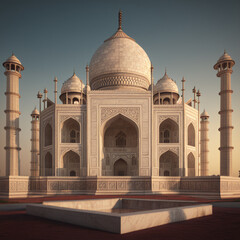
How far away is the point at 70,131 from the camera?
20.2 m

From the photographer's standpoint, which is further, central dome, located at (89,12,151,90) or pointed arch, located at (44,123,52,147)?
central dome, located at (89,12,151,90)

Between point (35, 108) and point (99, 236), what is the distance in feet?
81.7

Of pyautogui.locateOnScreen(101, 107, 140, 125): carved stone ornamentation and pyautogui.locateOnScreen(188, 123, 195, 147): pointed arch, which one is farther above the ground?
pyautogui.locateOnScreen(101, 107, 140, 125): carved stone ornamentation

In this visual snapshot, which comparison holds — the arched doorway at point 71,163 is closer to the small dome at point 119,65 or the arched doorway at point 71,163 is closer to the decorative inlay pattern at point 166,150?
the decorative inlay pattern at point 166,150

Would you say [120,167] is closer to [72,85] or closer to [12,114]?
[72,85]

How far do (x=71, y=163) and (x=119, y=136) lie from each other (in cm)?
444

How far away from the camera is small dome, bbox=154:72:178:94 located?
21469 millimetres

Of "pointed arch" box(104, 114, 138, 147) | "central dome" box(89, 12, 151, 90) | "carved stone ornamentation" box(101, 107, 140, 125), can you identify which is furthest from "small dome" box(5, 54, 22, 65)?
"pointed arch" box(104, 114, 138, 147)

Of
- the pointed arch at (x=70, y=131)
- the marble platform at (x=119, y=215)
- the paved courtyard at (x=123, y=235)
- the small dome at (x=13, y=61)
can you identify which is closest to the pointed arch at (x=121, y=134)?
the pointed arch at (x=70, y=131)

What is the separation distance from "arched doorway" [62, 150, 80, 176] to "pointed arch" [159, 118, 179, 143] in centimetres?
695

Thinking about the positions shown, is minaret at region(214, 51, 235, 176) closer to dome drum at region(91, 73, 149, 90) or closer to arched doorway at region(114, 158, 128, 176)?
dome drum at region(91, 73, 149, 90)

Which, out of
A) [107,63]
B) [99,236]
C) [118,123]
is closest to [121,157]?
[118,123]

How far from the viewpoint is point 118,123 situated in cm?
2064

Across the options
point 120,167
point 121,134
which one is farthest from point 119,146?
point 120,167
